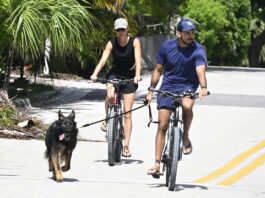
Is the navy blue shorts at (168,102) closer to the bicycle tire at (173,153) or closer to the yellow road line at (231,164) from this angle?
the bicycle tire at (173,153)

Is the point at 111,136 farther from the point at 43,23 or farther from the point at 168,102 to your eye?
the point at 43,23

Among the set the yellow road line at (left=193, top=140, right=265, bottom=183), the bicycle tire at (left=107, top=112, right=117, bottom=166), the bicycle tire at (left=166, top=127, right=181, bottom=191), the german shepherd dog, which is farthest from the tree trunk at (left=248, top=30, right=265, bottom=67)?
the bicycle tire at (left=166, top=127, right=181, bottom=191)

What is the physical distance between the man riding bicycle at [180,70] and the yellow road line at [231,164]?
100 centimetres

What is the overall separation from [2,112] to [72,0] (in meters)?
4.15

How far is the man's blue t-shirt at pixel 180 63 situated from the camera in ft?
27.8

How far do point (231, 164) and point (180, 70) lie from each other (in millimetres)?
2507

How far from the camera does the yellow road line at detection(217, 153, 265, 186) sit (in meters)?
9.13

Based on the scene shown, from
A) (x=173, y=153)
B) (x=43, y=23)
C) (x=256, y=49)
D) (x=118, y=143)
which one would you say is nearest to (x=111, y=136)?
(x=118, y=143)

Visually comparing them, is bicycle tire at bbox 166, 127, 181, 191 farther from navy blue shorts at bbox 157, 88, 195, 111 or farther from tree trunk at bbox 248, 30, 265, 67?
tree trunk at bbox 248, 30, 265, 67

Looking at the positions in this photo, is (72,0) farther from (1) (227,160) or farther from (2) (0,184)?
(2) (0,184)

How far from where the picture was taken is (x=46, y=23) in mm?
15867

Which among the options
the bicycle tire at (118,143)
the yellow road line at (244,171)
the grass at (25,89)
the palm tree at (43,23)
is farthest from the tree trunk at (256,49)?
the bicycle tire at (118,143)

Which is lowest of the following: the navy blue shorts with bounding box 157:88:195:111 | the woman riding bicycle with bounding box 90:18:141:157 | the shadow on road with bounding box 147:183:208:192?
the shadow on road with bounding box 147:183:208:192

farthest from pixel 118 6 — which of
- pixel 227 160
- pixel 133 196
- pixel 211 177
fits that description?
pixel 133 196
